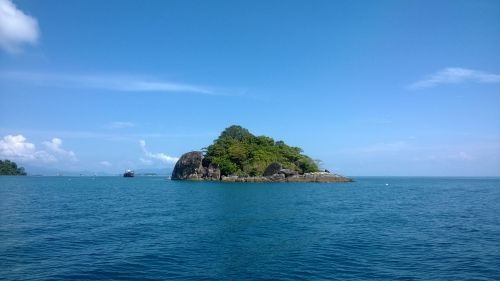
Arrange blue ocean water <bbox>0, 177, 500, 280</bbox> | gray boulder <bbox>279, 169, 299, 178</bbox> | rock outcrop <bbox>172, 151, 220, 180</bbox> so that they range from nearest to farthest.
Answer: blue ocean water <bbox>0, 177, 500, 280</bbox>, gray boulder <bbox>279, 169, 299, 178</bbox>, rock outcrop <bbox>172, 151, 220, 180</bbox>

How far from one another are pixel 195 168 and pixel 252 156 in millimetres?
25614

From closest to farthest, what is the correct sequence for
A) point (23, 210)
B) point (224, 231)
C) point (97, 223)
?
point (224, 231), point (97, 223), point (23, 210)

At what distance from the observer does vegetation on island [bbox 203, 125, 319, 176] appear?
468 feet

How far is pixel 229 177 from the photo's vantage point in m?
143

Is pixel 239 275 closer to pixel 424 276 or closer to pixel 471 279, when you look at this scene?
pixel 424 276

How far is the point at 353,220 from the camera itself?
42156 millimetres

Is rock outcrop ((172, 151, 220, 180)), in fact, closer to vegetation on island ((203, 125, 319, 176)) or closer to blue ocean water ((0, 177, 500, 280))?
vegetation on island ((203, 125, 319, 176))

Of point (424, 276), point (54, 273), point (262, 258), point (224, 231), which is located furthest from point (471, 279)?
point (54, 273)

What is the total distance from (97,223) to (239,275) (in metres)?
22.7

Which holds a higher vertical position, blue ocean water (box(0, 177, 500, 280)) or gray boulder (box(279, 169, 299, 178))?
gray boulder (box(279, 169, 299, 178))

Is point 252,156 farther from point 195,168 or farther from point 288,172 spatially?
point 195,168

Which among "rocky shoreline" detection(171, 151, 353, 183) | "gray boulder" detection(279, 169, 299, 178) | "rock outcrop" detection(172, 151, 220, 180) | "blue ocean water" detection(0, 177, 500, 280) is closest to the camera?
"blue ocean water" detection(0, 177, 500, 280)

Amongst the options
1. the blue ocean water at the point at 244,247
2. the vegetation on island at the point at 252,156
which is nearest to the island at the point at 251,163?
the vegetation on island at the point at 252,156

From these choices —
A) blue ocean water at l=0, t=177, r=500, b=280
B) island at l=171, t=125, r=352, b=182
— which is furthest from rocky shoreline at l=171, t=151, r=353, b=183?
blue ocean water at l=0, t=177, r=500, b=280
